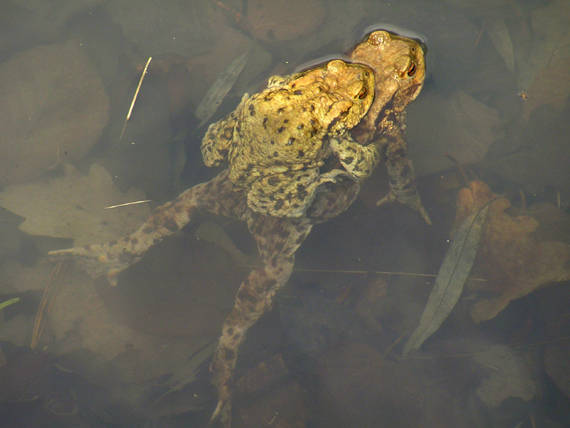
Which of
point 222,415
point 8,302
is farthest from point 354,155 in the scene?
point 8,302

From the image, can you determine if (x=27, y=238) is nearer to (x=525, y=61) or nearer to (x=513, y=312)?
(x=513, y=312)

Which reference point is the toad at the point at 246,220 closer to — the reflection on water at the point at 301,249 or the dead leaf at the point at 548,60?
the reflection on water at the point at 301,249

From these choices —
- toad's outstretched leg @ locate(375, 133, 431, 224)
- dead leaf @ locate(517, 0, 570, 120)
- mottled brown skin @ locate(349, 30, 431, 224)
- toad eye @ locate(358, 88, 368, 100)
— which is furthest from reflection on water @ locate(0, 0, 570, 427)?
toad eye @ locate(358, 88, 368, 100)

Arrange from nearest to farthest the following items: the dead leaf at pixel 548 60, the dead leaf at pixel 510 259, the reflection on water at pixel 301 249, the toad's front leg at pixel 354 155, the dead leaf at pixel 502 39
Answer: the toad's front leg at pixel 354 155 → the dead leaf at pixel 510 259 → the reflection on water at pixel 301 249 → the dead leaf at pixel 548 60 → the dead leaf at pixel 502 39

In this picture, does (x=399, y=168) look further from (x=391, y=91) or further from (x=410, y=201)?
(x=391, y=91)

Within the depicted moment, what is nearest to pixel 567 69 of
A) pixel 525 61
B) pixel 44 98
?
pixel 525 61

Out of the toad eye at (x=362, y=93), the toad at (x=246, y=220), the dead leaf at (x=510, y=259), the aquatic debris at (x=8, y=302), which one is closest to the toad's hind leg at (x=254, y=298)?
the toad at (x=246, y=220)

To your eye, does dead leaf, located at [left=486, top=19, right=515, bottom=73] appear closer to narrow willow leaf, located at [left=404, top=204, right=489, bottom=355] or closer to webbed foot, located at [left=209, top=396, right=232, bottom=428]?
narrow willow leaf, located at [left=404, top=204, right=489, bottom=355]
